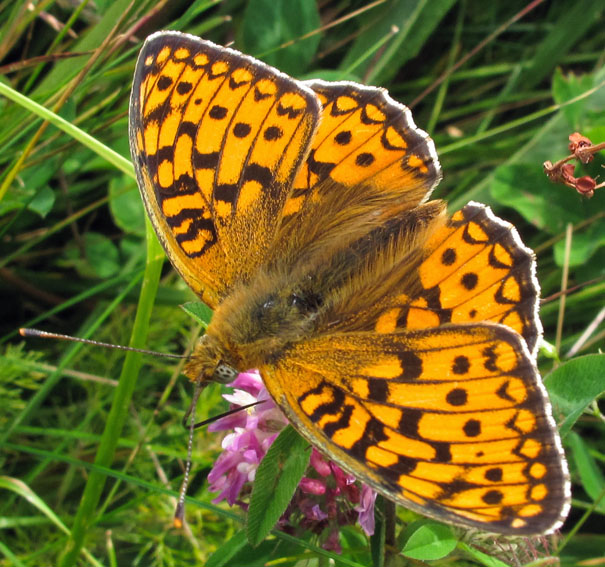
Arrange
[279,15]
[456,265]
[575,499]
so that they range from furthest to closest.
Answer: [279,15]
[575,499]
[456,265]

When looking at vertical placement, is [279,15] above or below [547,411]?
above

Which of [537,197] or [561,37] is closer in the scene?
[537,197]

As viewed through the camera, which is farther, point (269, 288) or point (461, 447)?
point (269, 288)

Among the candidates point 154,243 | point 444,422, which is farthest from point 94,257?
point 444,422

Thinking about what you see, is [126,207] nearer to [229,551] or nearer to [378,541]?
[229,551]

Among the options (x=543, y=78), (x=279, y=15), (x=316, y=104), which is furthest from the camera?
(x=543, y=78)

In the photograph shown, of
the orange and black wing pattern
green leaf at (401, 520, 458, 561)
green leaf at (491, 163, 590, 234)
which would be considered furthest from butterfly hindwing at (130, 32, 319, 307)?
green leaf at (491, 163, 590, 234)

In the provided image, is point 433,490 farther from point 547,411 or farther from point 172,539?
point 172,539

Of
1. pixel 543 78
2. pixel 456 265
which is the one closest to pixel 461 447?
pixel 456 265
